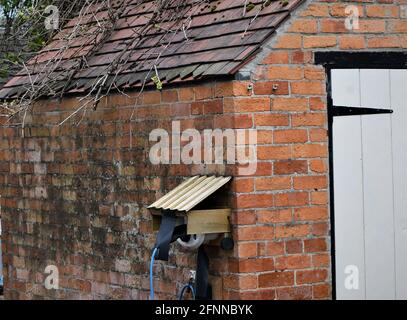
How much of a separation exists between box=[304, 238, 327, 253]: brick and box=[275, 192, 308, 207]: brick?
0.26 metres

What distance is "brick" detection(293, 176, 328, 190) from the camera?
6.89 m

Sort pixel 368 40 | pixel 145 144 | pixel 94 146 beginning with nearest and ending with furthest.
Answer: pixel 368 40 → pixel 145 144 → pixel 94 146

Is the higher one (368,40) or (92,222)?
(368,40)

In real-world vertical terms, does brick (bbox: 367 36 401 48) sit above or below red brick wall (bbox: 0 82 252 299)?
above

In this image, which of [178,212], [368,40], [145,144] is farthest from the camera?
[145,144]

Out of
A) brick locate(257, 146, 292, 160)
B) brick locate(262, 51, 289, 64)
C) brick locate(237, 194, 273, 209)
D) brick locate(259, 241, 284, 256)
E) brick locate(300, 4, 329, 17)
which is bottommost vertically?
brick locate(259, 241, 284, 256)

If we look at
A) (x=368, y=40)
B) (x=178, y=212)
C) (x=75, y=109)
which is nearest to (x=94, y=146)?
(x=75, y=109)

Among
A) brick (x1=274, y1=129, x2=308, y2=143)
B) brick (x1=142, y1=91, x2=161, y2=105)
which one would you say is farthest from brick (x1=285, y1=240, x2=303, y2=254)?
brick (x1=142, y1=91, x2=161, y2=105)

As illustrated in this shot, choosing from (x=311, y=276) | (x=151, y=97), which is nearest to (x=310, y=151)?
(x=311, y=276)

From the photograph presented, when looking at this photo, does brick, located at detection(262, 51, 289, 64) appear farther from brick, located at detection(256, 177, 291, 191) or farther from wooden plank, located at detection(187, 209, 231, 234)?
wooden plank, located at detection(187, 209, 231, 234)

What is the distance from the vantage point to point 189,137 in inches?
284

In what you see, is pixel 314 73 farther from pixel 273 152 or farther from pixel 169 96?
pixel 169 96

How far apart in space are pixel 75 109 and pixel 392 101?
2806 millimetres
